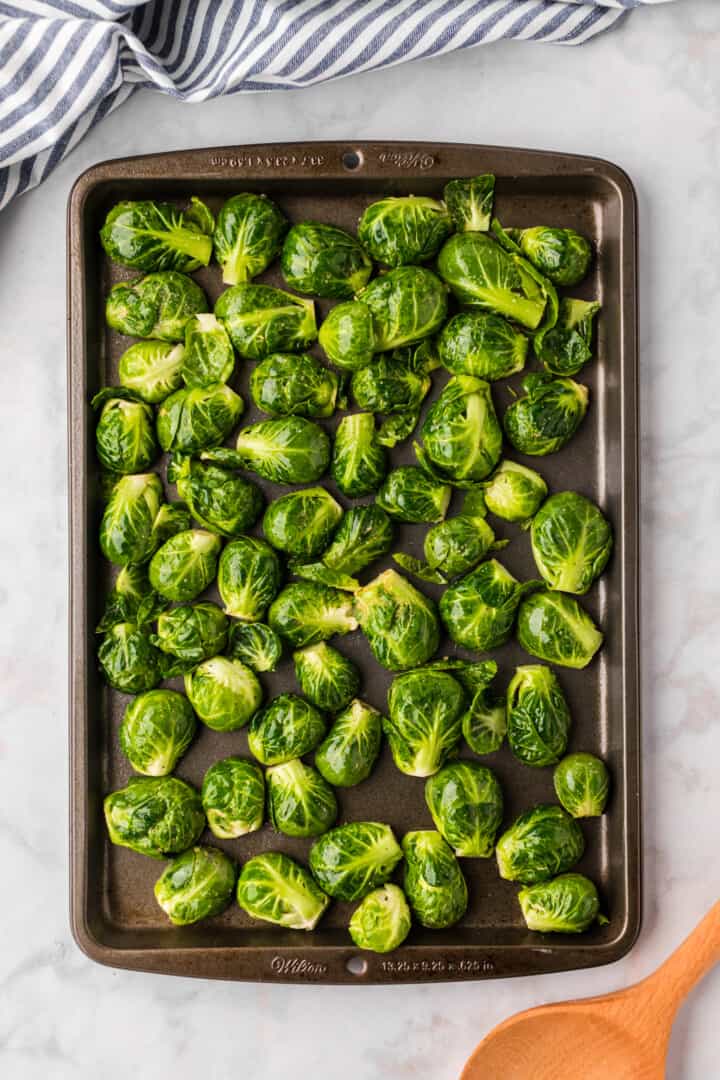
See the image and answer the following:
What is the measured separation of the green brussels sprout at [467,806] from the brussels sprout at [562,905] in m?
0.19

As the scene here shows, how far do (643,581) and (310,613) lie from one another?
1.04m

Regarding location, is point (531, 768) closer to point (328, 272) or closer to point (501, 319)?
point (501, 319)

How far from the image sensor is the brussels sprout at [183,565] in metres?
2.88

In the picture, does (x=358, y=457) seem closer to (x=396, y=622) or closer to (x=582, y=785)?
(x=396, y=622)

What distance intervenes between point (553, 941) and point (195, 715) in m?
1.23

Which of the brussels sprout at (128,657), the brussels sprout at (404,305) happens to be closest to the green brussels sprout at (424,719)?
the brussels sprout at (128,657)

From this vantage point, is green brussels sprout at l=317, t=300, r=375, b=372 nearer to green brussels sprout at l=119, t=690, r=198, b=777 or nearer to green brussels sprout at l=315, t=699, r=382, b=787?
green brussels sprout at l=315, t=699, r=382, b=787

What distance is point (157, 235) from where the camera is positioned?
287 centimetres

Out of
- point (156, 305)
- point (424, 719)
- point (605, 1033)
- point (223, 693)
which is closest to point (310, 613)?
point (223, 693)

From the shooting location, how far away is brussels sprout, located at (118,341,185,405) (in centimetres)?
291

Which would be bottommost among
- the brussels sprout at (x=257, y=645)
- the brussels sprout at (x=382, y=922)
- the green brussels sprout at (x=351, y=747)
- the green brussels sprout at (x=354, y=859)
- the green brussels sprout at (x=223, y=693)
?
the brussels sprout at (x=382, y=922)

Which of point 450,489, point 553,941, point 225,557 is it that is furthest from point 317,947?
point 450,489

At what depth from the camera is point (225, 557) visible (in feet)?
9.51

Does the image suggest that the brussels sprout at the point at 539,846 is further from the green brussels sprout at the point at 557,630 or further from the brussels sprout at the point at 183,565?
the brussels sprout at the point at 183,565
